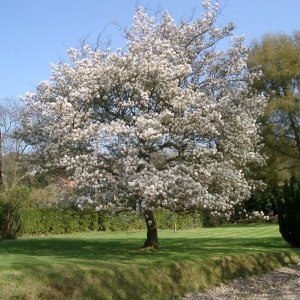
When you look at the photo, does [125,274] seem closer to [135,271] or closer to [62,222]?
[135,271]

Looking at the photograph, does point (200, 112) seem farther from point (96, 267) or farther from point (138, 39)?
point (96, 267)

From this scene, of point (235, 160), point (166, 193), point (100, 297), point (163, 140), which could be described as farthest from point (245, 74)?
point (100, 297)

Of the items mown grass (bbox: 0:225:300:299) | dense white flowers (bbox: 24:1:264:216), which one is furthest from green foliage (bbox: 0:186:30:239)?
mown grass (bbox: 0:225:300:299)

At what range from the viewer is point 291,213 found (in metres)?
21.9

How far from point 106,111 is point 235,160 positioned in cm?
515

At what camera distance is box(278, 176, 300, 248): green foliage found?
21797 millimetres

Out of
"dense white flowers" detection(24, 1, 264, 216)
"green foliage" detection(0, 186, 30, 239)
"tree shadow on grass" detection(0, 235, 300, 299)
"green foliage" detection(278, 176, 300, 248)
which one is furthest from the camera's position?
"green foliage" detection(0, 186, 30, 239)

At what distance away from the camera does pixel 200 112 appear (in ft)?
56.0

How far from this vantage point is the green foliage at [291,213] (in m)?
21.8

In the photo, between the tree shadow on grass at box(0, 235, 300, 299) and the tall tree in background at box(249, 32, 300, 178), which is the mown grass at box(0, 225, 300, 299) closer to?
the tree shadow on grass at box(0, 235, 300, 299)

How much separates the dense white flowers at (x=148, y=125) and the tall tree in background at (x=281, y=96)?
9.99m

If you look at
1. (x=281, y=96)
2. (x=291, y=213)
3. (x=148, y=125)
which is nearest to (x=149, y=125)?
(x=148, y=125)

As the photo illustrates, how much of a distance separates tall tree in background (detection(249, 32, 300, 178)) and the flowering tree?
32.4 ft

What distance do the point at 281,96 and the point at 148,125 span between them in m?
16.0
